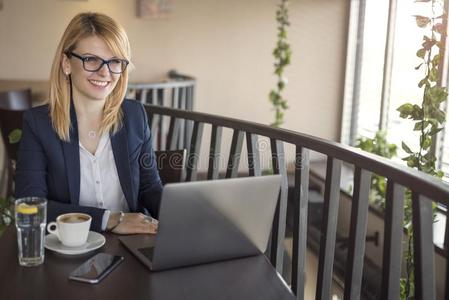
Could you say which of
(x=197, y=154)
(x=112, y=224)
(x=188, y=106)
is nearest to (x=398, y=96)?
(x=188, y=106)

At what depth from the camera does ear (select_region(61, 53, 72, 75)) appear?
191 cm

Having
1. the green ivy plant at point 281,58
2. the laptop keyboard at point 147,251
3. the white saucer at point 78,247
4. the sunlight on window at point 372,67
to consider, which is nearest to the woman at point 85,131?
the white saucer at point 78,247

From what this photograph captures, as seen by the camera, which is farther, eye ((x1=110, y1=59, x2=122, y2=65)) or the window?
the window

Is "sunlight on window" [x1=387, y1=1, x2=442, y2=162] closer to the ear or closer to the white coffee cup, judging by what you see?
the ear

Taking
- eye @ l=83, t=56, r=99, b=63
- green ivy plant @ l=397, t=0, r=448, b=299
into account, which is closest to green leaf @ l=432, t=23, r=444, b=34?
green ivy plant @ l=397, t=0, r=448, b=299

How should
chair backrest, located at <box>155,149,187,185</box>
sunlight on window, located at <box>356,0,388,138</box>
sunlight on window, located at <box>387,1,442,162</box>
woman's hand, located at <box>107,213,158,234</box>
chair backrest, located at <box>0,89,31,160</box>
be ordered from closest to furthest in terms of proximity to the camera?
woman's hand, located at <box>107,213,158,234</box>, chair backrest, located at <box>155,149,187,185</box>, chair backrest, located at <box>0,89,31,160</box>, sunlight on window, located at <box>387,1,442,162</box>, sunlight on window, located at <box>356,0,388,138</box>

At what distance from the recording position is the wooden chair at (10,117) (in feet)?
10.3

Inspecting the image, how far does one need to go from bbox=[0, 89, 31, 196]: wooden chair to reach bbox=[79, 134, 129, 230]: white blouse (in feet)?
4.53

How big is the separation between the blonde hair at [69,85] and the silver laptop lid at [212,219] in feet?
2.29

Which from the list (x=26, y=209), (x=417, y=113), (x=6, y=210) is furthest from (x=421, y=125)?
(x=6, y=210)

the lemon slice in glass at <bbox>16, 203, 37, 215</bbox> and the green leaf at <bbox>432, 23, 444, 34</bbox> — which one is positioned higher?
the green leaf at <bbox>432, 23, 444, 34</bbox>

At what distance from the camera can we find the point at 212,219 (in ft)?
4.42

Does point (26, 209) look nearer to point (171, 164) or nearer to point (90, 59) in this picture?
point (90, 59)

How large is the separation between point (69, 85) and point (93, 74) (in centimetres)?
15
